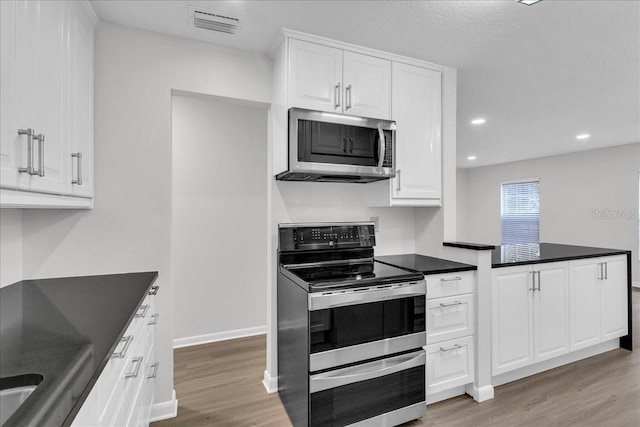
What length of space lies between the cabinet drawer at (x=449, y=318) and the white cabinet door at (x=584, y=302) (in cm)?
115

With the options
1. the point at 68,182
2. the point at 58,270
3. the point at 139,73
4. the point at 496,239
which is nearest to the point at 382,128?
the point at 139,73

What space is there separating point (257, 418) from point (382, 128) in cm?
Answer: 212

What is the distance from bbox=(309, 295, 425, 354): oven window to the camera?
1.80 meters

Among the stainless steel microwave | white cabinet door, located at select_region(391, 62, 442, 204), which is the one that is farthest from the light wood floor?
the stainless steel microwave

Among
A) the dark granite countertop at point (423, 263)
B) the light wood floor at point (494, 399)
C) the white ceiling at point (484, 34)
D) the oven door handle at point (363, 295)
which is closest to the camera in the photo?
the oven door handle at point (363, 295)

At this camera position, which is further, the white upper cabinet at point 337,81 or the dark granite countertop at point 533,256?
the dark granite countertop at point 533,256

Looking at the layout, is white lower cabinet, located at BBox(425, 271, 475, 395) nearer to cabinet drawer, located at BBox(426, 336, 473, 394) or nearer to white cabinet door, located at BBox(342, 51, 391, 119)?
cabinet drawer, located at BBox(426, 336, 473, 394)

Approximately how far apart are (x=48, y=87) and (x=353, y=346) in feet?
6.26

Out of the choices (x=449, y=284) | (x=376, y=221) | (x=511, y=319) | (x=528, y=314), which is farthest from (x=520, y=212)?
(x=449, y=284)

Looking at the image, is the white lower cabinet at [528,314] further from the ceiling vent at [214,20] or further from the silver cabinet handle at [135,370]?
the ceiling vent at [214,20]

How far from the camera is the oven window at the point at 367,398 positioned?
179cm

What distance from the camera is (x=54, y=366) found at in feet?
2.81

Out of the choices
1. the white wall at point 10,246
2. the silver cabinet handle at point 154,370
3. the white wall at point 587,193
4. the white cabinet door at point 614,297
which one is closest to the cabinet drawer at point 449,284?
the white cabinet door at point 614,297

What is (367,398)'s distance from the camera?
1.90 metres
